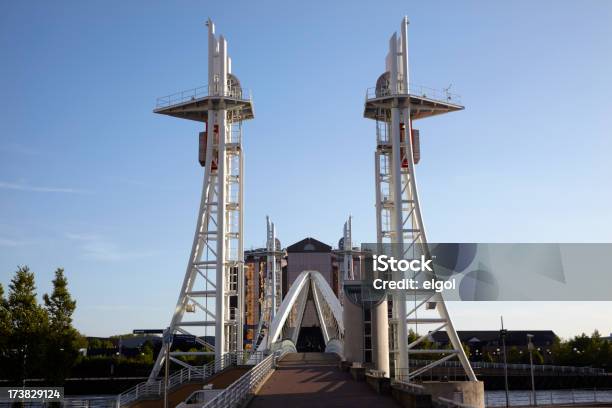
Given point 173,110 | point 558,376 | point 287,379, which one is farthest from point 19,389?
point 558,376

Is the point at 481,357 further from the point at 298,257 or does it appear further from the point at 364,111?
the point at 364,111

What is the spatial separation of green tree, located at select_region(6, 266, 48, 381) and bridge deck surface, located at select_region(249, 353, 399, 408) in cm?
1307

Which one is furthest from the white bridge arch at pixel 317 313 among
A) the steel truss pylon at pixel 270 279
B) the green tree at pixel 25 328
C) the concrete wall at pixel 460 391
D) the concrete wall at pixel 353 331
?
the green tree at pixel 25 328

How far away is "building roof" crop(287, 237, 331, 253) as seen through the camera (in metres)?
158

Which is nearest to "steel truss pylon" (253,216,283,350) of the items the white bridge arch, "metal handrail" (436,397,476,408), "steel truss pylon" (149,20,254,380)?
the white bridge arch

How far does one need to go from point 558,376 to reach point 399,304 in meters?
46.3

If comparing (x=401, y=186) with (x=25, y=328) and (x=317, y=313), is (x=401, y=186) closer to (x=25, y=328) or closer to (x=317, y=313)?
(x=25, y=328)

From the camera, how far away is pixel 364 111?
50594mm

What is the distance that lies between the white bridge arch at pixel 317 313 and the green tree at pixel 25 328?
22.3 meters

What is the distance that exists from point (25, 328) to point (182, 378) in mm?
8998

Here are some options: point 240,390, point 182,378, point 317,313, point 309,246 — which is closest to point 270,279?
point 317,313

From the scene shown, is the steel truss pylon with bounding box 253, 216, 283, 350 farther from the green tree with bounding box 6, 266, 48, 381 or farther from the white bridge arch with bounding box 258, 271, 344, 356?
the green tree with bounding box 6, 266, 48, 381

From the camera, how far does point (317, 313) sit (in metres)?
93.5

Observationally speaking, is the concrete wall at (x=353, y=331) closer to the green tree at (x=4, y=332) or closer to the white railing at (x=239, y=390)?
the white railing at (x=239, y=390)
